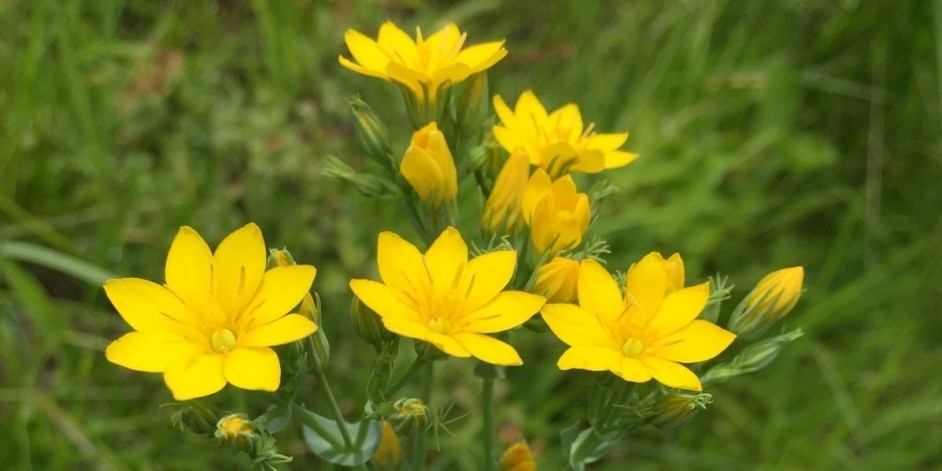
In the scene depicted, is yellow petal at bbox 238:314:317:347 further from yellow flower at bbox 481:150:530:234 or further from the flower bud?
the flower bud

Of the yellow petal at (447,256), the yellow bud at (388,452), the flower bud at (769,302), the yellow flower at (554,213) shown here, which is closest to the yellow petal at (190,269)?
the yellow petal at (447,256)

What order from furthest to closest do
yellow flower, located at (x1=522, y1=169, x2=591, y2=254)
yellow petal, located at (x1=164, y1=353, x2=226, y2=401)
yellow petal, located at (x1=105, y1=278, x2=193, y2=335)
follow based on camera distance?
yellow flower, located at (x1=522, y1=169, x2=591, y2=254) → yellow petal, located at (x1=105, y1=278, x2=193, y2=335) → yellow petal, located at (x1=164, y1=353, x2=226, y2=401)

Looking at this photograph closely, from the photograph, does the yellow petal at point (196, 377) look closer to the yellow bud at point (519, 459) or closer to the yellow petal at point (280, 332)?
the yellow petal at point (280, 332)

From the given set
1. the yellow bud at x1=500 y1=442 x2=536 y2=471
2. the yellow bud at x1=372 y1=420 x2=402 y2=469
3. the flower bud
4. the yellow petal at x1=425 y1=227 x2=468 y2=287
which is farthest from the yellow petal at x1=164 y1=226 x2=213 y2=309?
the flower bud

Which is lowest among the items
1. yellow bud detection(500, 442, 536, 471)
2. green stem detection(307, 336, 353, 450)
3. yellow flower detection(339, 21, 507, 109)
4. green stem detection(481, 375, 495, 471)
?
yellow bud detection(500, 442, 536, 471)

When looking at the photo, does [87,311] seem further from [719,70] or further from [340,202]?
[719,70]

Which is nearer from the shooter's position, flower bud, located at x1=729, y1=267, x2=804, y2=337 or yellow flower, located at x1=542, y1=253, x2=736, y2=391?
yellow flower, located at x1=542, y1=253, x2=736, y2=391

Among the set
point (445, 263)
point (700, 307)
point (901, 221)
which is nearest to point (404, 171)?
point (445, 263)
